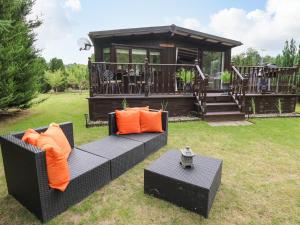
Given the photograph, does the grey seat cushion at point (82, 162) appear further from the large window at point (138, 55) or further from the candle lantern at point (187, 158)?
the large window at point (138, 55)

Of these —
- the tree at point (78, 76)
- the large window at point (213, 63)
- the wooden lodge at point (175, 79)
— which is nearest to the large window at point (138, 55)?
the wooden lodge at point (175, 79)

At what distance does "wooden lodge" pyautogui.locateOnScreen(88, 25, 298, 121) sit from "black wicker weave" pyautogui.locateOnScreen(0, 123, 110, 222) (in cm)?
345

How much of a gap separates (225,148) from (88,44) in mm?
7671

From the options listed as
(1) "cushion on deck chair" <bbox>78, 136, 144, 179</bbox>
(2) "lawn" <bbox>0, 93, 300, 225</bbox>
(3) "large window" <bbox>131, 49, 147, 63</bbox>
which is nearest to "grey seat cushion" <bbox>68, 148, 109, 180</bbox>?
(1) "cushion on deck chair" <bbox>78, 136, 144, 179</bbox>

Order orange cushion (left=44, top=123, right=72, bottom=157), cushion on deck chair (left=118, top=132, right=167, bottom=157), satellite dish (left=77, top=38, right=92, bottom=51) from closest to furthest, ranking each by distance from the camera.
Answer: orange cushion (left=44, top=123, right=72, bottom=157)
cushion on deck chair (left=118, top=132, right=167, bottom=157)
satellite dish (left=77, top=38, right=92, bottom=51)

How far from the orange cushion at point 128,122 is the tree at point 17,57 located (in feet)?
12.8

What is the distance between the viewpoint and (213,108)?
19.6ft

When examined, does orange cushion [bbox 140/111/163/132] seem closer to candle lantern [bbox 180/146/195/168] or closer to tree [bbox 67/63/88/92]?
candle lantern [bbox 180/146/195/168]

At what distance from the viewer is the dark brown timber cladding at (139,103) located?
5.50 metres

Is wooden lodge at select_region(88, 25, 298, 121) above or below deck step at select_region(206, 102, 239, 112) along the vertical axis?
above

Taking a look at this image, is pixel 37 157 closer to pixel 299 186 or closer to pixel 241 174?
pixel 241 174

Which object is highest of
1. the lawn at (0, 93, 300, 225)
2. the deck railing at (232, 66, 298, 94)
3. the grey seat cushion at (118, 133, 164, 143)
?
the deck railing at (232, 66, 298, 94)

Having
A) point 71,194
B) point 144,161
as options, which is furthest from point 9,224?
point 144,161

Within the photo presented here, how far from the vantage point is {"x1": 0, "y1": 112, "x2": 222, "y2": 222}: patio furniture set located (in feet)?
5.62
